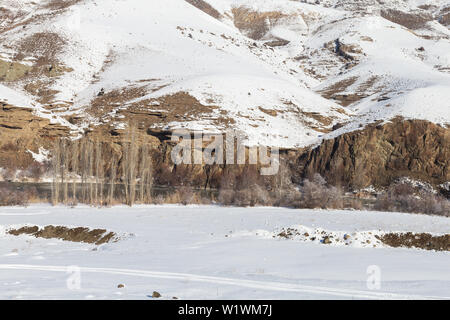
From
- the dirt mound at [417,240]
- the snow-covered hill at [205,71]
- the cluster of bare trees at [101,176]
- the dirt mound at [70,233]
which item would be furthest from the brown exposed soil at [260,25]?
the dirt mound at [417,240]

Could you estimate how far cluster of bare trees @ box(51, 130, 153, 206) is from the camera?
35875mm

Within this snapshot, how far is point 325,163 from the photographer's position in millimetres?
58594

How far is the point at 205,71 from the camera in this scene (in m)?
86.9

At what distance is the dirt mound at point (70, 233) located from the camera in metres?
19.4

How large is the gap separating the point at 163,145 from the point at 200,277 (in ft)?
181

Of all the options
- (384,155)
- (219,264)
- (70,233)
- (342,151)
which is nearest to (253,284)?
(219,264)

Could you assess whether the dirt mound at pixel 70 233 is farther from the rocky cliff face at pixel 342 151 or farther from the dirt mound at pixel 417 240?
the rocky cliff face at pixel 342 151

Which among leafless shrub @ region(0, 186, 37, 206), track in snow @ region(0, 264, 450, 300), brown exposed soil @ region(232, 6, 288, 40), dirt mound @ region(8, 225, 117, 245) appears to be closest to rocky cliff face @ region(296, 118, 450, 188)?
leafless shrub @ region(0, 186, 37, 206)

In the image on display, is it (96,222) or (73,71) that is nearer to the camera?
(96,222)

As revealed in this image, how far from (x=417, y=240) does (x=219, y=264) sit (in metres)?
11.2

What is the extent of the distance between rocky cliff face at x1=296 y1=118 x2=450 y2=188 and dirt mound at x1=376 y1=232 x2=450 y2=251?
35.6 m

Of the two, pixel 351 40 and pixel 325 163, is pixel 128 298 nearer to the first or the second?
pixel 325 163

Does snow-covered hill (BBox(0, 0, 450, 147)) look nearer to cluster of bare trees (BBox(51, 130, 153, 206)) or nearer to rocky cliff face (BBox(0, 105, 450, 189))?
rocky cliff face (BBox(0, 105, 450, 189))

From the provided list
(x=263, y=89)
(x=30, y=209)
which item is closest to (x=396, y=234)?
(x=30, y=209)
